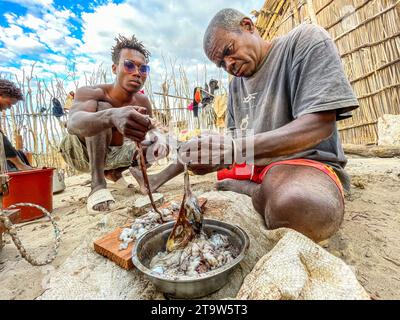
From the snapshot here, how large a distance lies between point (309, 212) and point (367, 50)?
5620 mm

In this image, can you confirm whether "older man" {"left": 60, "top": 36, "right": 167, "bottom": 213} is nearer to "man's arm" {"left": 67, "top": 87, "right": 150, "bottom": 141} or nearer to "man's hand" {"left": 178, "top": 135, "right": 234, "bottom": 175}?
"man's arm" {"left": 67, "top": 87, "right": 150, "bottom": 141}

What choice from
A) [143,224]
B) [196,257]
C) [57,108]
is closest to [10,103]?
[57,108]

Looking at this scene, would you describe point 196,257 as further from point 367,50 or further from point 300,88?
point 367,50

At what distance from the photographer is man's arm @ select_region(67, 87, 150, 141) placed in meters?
1.45

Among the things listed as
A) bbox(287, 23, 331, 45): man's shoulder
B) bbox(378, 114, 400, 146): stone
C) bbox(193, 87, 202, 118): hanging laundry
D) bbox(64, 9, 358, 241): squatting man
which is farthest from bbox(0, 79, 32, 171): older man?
bbox(378, 114, 400, 146): stone

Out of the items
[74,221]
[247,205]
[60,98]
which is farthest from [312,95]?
[60,98]

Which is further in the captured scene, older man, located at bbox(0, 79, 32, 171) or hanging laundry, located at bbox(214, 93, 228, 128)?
hanging laundry, located at bbox(214, 93, 228, 128)

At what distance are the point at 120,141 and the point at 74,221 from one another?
1.35 meters

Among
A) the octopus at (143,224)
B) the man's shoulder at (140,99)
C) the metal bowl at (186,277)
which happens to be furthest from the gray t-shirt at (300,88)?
the man's shoulder at (140,99)

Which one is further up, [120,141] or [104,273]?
[120,141]

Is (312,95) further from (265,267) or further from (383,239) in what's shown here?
(383,239)

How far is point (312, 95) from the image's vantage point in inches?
50.2

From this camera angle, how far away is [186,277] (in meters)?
0.91

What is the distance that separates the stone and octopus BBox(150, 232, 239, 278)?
4.92 m
